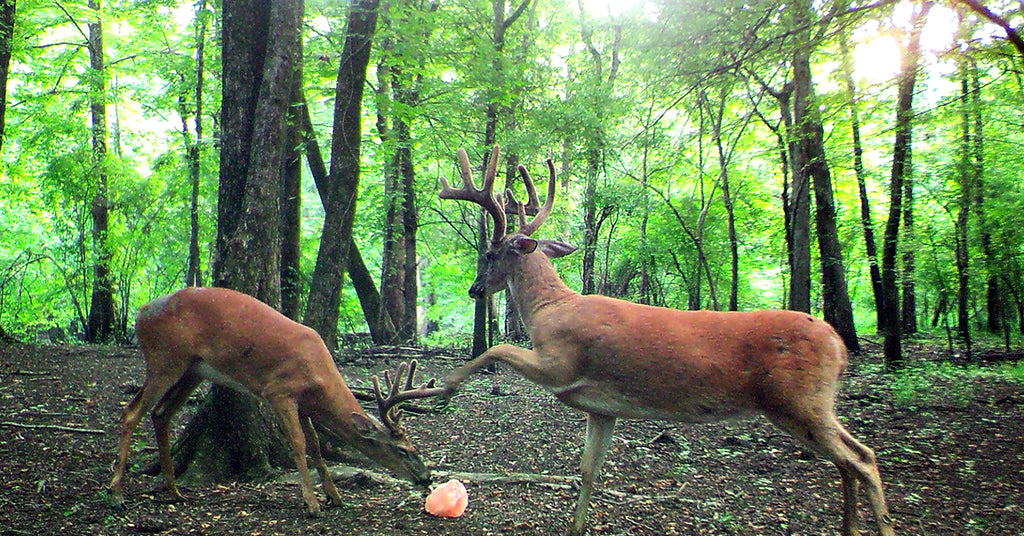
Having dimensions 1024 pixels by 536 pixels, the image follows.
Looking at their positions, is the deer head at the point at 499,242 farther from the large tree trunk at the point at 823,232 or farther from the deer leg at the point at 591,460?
the large tree trunk at the point at 823,232

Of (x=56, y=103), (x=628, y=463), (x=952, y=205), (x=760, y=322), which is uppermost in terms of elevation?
(x=56, y=103)

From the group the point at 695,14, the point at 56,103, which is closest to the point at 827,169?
the point at 695,14

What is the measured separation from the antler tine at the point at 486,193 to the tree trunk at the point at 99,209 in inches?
422

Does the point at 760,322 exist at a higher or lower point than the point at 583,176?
lower

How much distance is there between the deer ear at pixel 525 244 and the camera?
14.5 feet

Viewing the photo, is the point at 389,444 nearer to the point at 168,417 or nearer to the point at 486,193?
the point at 168,417

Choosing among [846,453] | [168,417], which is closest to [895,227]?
[846,453]

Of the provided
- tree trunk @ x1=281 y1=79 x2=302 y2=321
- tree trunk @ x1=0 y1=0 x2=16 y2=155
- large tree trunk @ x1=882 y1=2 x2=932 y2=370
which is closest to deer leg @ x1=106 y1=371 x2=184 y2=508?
tree trunk @ x1=281 y1=79 x2=302 y2=321

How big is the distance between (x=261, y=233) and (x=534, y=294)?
240cm

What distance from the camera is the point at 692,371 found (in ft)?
12.4

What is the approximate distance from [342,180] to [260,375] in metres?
3.18

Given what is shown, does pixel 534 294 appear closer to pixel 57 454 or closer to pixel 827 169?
pixel 57 454

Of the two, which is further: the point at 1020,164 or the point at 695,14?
the point at 1020,164

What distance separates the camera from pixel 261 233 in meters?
5.30
